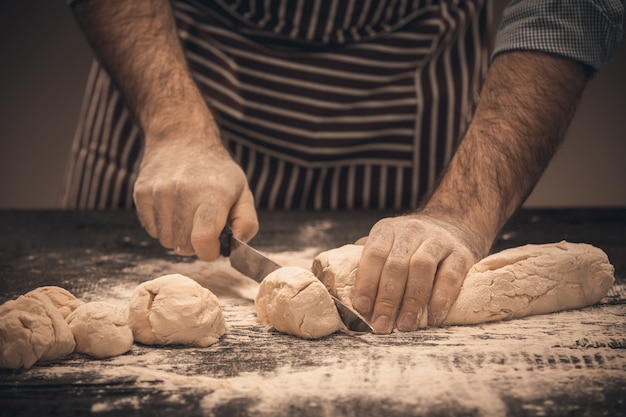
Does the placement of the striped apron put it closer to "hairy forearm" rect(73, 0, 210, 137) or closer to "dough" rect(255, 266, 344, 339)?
"hairy forearm" rect(73, 0, 210, 137)

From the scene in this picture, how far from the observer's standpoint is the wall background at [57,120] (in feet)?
12.1

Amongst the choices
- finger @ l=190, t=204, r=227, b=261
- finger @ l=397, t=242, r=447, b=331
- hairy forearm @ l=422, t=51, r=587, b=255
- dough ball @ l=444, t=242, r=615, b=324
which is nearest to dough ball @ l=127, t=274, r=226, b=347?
finger @ l=190, t=204, r=227, b=261

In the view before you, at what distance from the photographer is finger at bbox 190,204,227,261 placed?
5.06ft

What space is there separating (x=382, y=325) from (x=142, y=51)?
108cm

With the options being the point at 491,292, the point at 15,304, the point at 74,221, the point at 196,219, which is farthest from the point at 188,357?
the point at 74,221

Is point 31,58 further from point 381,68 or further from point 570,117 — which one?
point 570,117

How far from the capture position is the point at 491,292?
1.36 m

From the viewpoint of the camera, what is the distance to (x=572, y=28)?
1.71 metres

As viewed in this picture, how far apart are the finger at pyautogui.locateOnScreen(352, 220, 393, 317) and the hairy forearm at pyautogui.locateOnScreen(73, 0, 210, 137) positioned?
71cm

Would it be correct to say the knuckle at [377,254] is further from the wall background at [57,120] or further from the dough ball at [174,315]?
the wall background at [57,120]

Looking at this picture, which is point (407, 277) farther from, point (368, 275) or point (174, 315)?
point (174, 315)

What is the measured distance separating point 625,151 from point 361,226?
7.03ft

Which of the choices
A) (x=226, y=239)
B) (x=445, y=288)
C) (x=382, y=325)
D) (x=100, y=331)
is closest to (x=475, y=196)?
(x=445, y=288)

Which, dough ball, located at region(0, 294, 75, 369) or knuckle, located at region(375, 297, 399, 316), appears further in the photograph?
knuckle, located at region(375, 297, 399, 316)
